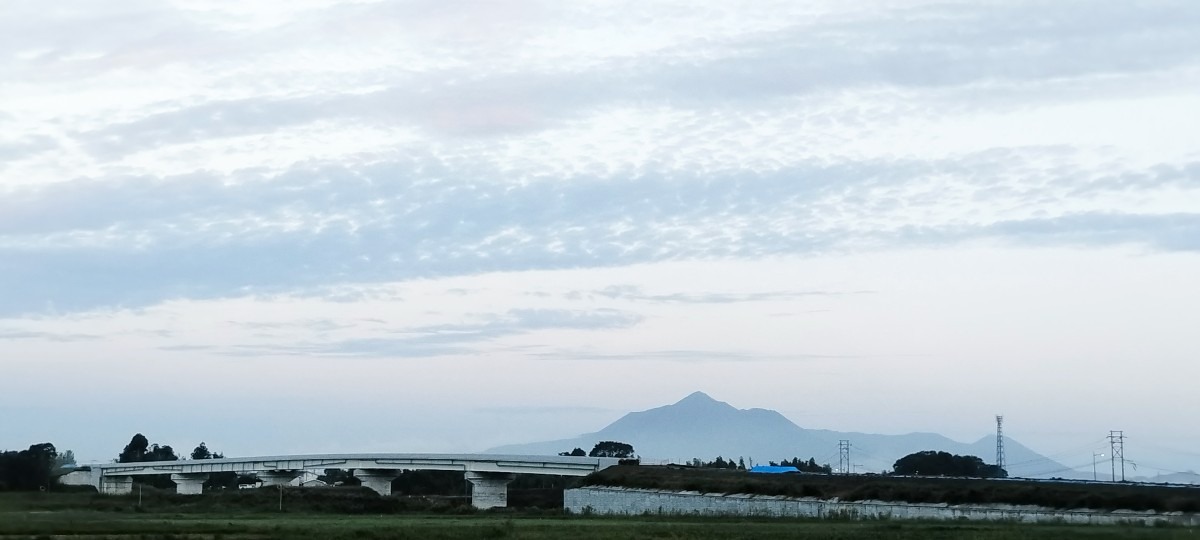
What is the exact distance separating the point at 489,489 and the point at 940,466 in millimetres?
58840

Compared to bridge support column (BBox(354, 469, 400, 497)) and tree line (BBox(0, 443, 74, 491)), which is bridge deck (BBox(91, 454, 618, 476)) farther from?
tree line (BBox(0, 443, 74, 491))

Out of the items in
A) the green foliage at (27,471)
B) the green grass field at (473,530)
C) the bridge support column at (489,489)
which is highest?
the green foliage at (27,471)

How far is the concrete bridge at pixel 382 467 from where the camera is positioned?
510 feet

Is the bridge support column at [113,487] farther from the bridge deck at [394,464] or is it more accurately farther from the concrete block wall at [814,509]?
the concrete block wall at [814,509]

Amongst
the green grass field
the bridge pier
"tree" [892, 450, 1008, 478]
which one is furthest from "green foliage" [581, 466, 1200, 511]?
the bridge pier

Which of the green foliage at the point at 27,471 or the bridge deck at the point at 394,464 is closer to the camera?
the green foliage at the point at 27,471

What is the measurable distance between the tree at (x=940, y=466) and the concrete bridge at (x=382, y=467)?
40933mm

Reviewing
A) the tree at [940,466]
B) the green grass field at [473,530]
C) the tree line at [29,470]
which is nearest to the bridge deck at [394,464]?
the tree at [940,466]

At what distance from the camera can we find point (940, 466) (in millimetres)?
162625

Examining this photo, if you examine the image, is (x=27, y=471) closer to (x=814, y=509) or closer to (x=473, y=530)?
(x=473, y=530)

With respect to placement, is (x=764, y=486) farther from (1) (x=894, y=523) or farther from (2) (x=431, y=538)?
(2) (x=431, y=538)

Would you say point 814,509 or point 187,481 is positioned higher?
point 814,509

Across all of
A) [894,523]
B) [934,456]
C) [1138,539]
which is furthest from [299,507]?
[934,456]

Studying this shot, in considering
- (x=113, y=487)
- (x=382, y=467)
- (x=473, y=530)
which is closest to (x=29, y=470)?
(x=473, y=530)
